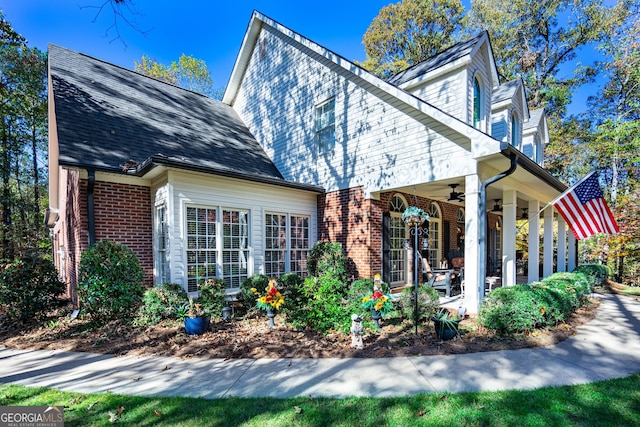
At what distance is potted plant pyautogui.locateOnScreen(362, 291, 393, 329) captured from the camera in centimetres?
516

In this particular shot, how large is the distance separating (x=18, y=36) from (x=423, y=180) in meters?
11.4

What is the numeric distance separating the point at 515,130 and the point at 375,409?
10880 mm

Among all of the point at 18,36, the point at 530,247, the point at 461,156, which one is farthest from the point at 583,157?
the point at 18,36

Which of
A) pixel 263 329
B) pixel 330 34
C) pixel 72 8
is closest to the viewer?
pixel 72 8

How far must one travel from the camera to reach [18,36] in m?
7.85

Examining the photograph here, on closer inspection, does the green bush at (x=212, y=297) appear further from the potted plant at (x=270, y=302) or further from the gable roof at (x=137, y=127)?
the gable roof at (x=137, y=127)

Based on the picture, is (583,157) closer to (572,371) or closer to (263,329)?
(572,371)

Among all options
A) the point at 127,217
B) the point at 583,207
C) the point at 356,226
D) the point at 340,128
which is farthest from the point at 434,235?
the point at 127,217

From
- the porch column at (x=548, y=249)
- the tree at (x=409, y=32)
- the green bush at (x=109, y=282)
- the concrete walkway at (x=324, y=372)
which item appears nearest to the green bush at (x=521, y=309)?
the concrete walkway at (x=324, y=372)

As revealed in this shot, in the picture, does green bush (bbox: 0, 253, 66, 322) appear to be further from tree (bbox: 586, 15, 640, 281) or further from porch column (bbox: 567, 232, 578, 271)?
tree (bbox: 586, 15, 640, 281)

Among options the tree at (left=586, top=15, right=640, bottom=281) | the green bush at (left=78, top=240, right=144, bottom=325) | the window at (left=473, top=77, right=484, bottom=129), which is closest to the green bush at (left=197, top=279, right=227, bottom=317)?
the green bush at (left=78, top=240, right=144, bottom=325)

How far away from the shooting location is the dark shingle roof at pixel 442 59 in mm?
7562

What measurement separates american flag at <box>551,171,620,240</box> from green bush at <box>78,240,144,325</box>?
30.1ft

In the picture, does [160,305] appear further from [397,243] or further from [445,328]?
[397,243]
